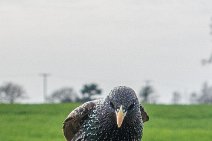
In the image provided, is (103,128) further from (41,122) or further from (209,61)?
(209,61)

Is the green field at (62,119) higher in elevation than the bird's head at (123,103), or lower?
lower

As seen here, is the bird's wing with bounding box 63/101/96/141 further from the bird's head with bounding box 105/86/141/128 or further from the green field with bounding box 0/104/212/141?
the green field with bounding box 0/104/212/141

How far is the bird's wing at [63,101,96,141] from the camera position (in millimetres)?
5316

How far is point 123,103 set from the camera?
4.70 metres

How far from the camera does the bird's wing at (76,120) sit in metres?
5.32

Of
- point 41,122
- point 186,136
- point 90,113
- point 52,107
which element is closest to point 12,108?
point 52,107

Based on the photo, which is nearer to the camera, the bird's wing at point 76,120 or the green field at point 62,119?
the bird's wing at point 76,120

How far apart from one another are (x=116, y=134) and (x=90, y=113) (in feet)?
1.46

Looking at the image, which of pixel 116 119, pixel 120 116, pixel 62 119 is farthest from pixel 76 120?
pixel 62 119

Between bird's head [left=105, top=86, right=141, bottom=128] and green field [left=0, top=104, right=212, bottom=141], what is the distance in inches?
345

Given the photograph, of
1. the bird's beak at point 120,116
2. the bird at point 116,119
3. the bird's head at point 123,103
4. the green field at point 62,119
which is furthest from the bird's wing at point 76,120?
the green field at point 62,119

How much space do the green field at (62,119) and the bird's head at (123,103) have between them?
877 centimetres

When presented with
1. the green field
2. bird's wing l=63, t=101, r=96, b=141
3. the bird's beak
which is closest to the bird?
the bird's beak

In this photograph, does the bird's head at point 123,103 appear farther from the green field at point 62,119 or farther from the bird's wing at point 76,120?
the green field at point 62,119
